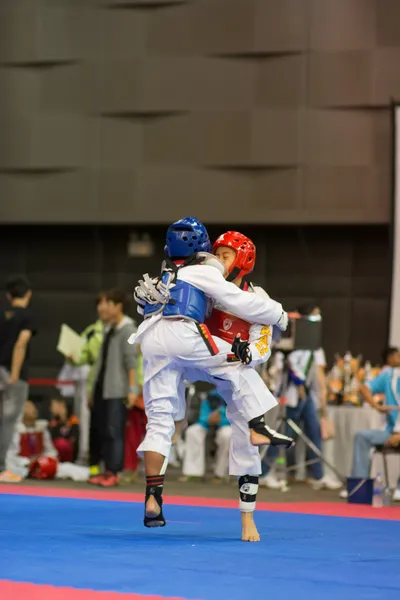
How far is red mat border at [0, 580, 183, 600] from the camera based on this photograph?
11.1ft

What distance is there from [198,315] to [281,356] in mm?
4263

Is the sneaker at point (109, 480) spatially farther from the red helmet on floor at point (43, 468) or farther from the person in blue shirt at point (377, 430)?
the person in blue shirt at point (377, 430)

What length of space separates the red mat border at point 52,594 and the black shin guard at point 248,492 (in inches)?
63.2

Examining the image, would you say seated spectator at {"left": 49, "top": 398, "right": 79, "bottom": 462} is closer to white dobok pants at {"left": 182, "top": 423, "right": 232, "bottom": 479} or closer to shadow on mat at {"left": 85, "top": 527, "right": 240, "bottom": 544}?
white dobok pants at {"left": 182, "top": 423, "right": 232, "bottom": 479}

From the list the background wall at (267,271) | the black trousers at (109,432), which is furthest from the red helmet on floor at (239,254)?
the background wall at (267,271)

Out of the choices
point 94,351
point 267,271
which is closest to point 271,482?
point 94,351

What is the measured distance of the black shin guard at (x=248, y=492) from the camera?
5.00m

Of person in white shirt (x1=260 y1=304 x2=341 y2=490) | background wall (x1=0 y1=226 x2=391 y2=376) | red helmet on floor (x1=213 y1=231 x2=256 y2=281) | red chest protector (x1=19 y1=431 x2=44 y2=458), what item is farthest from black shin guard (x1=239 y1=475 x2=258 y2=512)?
background wall (x1=0 y1=226 x2=391 y2=376)

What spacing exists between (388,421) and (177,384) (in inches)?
139

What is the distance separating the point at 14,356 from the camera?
29.3 feet

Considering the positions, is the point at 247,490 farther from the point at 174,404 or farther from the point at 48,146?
the point at 48,146

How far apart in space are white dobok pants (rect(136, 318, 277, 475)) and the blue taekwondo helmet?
362mm

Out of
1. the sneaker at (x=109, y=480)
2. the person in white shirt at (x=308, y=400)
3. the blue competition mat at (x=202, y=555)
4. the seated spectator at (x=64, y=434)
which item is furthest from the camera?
the seated spectator at (x=64, y=434)

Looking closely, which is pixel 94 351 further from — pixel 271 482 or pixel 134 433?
pixel 271 482
